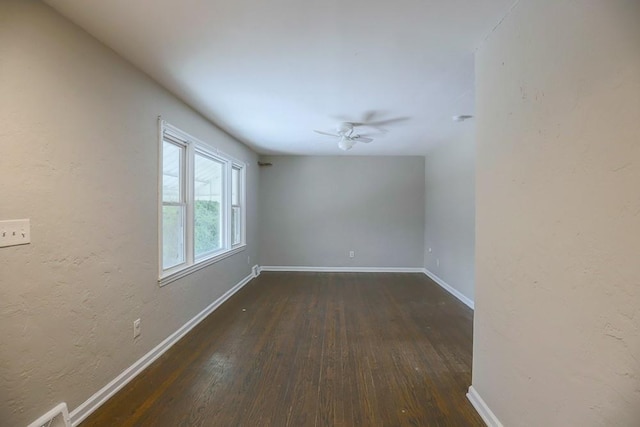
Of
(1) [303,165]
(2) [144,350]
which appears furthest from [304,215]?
(2) [144,350]

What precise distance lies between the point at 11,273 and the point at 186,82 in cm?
180

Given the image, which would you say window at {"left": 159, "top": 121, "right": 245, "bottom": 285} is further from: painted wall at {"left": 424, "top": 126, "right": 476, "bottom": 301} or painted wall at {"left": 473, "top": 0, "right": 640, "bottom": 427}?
painted wall at {"left": 424, "top": 126, "right": 476, "bottom": 301}

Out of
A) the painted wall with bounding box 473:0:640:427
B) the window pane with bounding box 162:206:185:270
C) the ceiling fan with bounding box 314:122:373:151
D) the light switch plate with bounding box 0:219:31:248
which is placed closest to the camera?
the painted wall with bounding box 473:0:640:427

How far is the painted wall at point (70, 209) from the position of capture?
1391 mm

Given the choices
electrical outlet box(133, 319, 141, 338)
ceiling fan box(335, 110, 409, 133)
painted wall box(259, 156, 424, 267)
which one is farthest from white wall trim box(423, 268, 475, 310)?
electrical outlet box(133, 319, 141, 338)

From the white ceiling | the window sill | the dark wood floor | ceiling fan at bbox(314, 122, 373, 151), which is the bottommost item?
the dark wood floor

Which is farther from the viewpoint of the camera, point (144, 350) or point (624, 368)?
point (144, 350)

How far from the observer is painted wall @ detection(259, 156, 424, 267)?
5.89m

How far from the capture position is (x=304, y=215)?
5.93 m

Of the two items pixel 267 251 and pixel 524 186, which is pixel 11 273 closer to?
pixel 524 186

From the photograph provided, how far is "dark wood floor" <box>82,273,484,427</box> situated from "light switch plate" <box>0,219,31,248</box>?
3.84ft

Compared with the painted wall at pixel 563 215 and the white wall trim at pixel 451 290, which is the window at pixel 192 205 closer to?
the painted wall at pixel 563 215

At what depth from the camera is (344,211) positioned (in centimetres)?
591

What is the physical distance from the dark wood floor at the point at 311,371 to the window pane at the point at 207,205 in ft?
2.94
